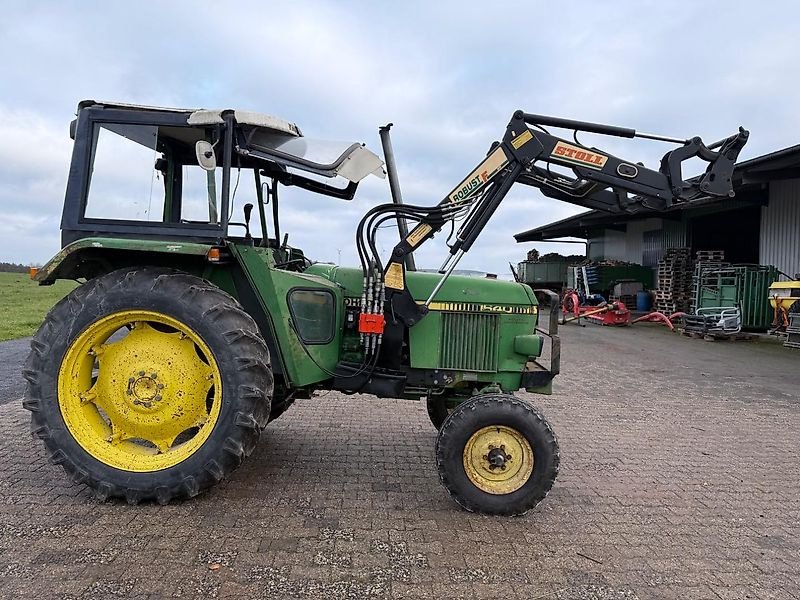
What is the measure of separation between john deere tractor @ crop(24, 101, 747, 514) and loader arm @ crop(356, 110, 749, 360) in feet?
0.03

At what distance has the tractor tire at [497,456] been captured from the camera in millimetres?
3713

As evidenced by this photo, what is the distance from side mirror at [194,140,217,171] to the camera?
3.75 meters

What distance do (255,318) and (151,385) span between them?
2.57ft

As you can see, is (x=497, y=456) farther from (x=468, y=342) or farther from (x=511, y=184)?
(x=511, y=184)

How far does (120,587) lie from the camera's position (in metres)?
2.75

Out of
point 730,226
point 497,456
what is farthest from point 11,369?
point 730,226

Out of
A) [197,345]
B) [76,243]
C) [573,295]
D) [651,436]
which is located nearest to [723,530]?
[651,436]

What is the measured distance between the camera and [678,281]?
19.4m

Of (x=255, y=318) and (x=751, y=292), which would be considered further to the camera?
(x=751, y=292)

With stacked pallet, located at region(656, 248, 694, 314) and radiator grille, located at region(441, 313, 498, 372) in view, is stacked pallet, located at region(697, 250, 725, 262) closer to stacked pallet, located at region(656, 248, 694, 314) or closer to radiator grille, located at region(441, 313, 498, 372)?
stacked pallet, located at region(656, 248, 694, 314)

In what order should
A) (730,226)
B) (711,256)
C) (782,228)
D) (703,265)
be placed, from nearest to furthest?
(782,228) < (703,265) < (711,256) < (730,226)

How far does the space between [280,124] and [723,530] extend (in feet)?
12.5

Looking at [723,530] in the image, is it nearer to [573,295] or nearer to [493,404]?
[493,404]

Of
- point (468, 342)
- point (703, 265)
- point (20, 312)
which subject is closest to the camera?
point (468, 342)
